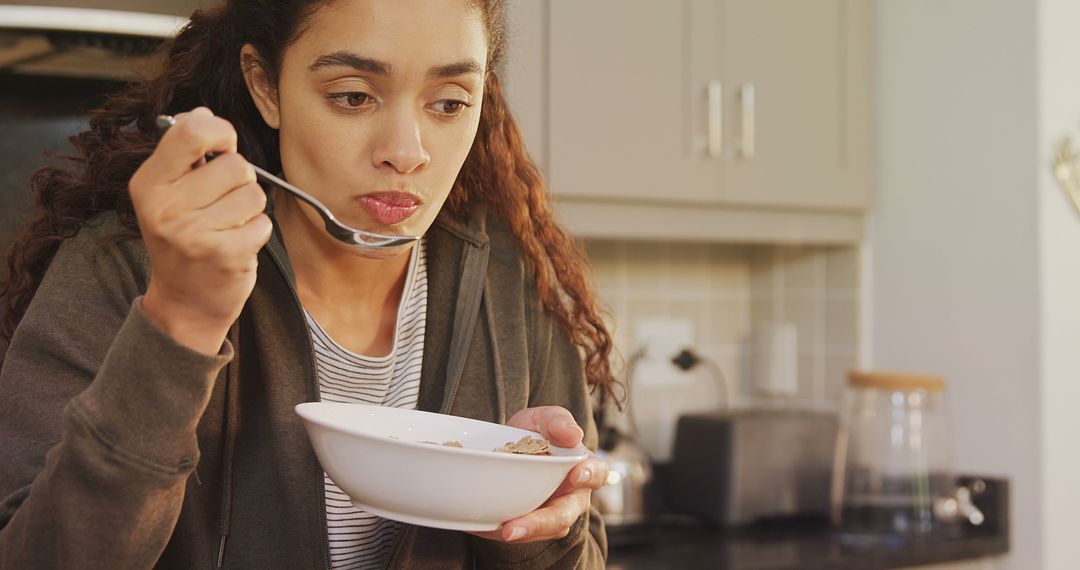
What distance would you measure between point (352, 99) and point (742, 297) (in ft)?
5.47

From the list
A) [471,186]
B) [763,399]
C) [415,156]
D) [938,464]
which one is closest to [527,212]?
[471,186]

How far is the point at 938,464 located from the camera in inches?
79.2

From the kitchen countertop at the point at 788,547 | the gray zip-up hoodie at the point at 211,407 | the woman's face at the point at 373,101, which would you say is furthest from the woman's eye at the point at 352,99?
the kitchen countertop at the point at 788,547

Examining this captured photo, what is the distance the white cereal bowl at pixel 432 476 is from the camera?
79 centimetres

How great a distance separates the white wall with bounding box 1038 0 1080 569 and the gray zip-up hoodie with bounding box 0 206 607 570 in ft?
3.67

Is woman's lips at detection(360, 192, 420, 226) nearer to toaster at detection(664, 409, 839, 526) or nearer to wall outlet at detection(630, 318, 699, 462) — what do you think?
toaster at detection(664, 409, 839, 526)

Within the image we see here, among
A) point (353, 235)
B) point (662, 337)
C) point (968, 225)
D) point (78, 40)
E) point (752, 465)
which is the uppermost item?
point (78, 40)

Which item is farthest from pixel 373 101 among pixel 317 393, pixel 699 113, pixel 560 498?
pixel 699 113

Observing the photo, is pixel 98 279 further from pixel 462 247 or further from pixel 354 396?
pixel 462 247

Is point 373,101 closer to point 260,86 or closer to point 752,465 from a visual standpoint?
point 260,86

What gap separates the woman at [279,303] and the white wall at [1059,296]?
108 cm

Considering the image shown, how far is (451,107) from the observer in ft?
3.39

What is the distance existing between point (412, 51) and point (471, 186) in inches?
10.8

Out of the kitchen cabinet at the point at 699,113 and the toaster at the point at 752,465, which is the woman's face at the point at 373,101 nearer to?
the kitchen cabinet at the point at 699,113
